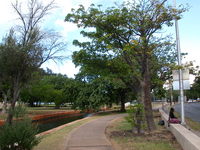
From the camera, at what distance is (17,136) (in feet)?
19.5

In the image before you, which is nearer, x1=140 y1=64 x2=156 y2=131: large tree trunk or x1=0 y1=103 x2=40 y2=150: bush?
x1=0 y1=103 x2=40 y2=150: bush

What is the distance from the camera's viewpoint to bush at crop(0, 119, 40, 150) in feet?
19.5

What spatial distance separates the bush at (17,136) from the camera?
234 inches

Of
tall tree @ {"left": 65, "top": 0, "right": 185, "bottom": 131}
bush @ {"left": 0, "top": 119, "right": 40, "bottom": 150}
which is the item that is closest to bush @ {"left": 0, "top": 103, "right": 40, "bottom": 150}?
bush @ {"left": 0, "top": 119, "right": 40, "bottom": 150}

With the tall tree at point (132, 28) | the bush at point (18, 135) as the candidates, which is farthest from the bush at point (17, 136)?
the tall tree at point (132, 28)

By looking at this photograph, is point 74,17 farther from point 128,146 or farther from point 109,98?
point 109,98

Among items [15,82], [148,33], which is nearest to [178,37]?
[148,33]

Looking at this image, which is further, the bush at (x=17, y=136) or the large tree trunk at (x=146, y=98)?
the large tree trunk at (x=146, y=98)

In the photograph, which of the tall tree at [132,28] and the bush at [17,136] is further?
the tall tree at [132,28]

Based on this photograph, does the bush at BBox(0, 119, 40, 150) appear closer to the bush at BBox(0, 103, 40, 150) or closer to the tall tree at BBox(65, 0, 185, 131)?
the bush at BBox(0, 103, 40, 150)

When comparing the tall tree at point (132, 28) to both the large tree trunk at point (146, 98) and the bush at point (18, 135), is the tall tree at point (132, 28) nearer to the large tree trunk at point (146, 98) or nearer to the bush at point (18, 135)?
the large tree trunk at point (146, 98)

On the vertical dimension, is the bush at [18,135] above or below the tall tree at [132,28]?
below

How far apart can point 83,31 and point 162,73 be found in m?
7.14

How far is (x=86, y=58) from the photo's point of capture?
11.6 m
